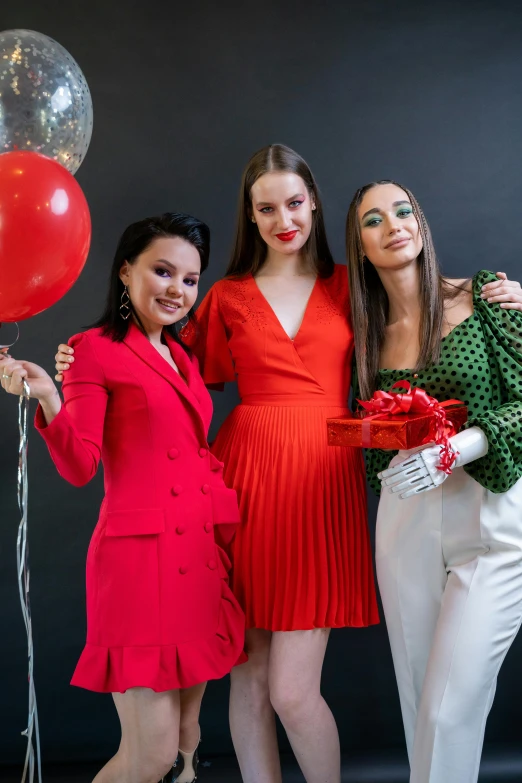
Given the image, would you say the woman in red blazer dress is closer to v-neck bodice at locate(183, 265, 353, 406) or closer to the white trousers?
v-neck bodice at locate(183, 265, 353, 406)

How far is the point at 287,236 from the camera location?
2545 mm

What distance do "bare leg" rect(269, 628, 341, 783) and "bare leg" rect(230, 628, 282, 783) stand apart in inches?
3.0

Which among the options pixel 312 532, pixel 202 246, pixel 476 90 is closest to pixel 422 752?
pixel 312 532

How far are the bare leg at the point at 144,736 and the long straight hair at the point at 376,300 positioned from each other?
3.21ft

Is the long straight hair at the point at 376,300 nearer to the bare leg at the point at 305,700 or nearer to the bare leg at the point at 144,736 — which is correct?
the bare leg at the point at 305,700

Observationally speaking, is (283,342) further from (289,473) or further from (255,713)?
(255,713)

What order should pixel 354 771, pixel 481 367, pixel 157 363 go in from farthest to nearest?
pixel 354 771 < pixel 481 367 < pixel 157 363

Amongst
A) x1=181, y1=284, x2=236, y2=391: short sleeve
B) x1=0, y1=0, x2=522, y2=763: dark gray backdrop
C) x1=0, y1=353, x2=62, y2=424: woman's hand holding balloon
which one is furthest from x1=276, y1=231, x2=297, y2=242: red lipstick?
x1=0, y1=353, x2=62, y2=424: woman's hand holding balloon

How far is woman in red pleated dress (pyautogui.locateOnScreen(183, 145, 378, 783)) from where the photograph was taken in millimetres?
2438

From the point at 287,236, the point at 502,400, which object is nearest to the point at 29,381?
the point at 287,236

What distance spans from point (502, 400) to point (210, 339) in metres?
0.91

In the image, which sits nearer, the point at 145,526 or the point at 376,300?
the point at 145,526

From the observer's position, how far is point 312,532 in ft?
8.02

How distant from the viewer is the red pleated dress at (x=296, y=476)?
2.44 m
